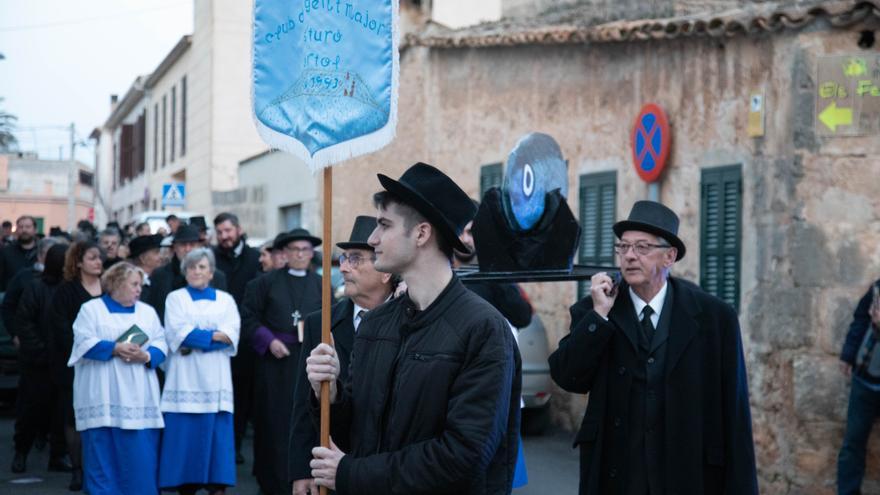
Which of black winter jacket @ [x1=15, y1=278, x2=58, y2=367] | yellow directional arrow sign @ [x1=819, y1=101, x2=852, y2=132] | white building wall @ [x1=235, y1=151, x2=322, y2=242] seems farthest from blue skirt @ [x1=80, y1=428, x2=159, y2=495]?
white building wall @ [x1=235, y1=151, x2=322, y2=242]

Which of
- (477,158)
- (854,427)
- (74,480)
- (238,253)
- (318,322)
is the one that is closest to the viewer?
(318,322)

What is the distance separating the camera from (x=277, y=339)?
9.16 metres

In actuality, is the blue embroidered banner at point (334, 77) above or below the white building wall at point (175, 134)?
below

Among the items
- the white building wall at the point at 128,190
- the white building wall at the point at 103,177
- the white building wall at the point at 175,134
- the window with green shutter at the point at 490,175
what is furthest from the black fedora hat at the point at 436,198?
the white building wall at the point at 103,177

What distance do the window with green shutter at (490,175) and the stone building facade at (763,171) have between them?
42.1 inches

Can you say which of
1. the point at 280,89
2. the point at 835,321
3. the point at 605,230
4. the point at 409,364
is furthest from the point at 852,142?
the point at 409,364

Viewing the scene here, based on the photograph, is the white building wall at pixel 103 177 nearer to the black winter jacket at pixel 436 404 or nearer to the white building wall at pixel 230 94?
the white building wall at pixel 230 94

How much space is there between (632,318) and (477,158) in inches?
367

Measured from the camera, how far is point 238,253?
11773mm

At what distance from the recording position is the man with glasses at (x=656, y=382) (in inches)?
199

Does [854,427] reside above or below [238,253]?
below

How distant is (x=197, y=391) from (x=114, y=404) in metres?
0.58

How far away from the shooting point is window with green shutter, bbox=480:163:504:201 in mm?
13914

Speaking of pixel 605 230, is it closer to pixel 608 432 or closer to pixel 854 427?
pixel 854 427
